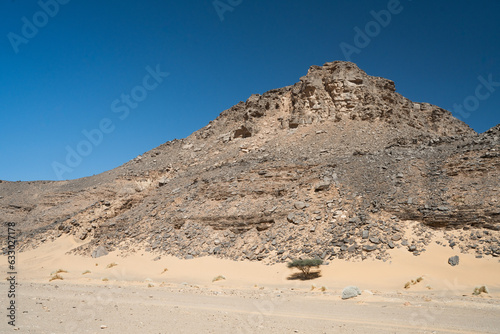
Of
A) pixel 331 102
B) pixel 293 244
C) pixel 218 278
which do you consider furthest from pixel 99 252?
pixel 331 102

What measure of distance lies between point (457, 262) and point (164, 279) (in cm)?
1337

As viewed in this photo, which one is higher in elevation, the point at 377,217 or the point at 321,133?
the point at 321,133

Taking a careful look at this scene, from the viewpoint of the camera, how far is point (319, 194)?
19594 millimetres

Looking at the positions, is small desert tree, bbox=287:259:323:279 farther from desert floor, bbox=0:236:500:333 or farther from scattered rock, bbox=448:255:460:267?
scattered rock, bbox=448:255:460:267

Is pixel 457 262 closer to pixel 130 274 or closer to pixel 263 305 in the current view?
pixel 263 305

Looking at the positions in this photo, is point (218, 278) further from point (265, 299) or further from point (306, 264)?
point (265, 299)

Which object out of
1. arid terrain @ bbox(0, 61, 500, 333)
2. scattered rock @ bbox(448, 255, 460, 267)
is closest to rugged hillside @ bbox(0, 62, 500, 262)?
arid terrain @ bbox(0, 61, 500, 333)

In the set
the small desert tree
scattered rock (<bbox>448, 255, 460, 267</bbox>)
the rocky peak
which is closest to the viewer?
scattered rock (<bbox>448, 255, 460, 267</bbox>)

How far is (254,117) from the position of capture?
132 ft

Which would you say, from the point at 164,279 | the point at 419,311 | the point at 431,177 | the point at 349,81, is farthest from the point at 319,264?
the point at 349,81

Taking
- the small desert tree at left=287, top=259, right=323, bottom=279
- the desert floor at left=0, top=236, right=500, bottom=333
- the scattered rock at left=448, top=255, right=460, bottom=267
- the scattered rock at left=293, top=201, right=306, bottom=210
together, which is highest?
the scattered rock at left=293, top=201, right=306, bottom=210

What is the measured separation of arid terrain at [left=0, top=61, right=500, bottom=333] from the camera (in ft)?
25.7

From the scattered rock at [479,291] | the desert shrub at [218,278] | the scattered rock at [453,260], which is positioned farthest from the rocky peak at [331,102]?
the scattered rock at [479,291]

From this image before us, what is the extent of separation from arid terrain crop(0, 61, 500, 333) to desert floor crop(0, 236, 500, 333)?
0.07 m
